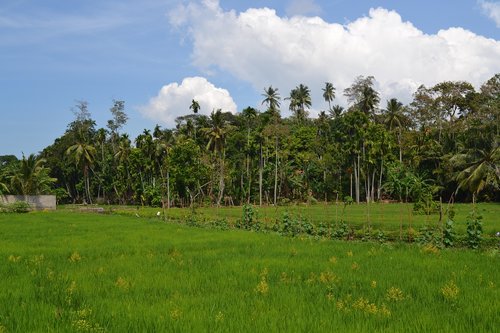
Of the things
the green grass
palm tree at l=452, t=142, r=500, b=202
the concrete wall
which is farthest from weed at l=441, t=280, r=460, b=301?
the concrete wall


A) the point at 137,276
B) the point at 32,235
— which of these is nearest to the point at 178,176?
the point at 32,235

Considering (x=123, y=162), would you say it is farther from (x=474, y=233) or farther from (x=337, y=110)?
(x=474, y=233)

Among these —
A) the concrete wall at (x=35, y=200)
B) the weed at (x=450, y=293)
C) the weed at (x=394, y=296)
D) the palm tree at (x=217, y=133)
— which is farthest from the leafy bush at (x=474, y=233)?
the palm tree at (x=217, y=133)

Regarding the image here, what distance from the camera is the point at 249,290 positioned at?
7.14 meters

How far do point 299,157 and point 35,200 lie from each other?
1315 inches

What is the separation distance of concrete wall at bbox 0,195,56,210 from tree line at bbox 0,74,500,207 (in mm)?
3001

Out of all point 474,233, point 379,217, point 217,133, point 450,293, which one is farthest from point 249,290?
point 217,133

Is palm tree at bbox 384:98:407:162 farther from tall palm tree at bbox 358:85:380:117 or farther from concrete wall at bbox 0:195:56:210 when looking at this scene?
concrete wall at bbox 0:195:56:210

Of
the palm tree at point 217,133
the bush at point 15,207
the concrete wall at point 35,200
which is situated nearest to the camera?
the bush at point 15,207

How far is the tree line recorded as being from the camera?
49.2 m

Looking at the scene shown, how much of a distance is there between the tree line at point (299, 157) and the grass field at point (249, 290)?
35354mm

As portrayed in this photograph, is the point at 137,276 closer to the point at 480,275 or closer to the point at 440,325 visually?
the point at 440,325

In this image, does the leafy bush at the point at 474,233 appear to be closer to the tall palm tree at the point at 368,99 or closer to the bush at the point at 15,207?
the bush at the point at 15,207

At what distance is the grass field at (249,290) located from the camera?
520 cm
